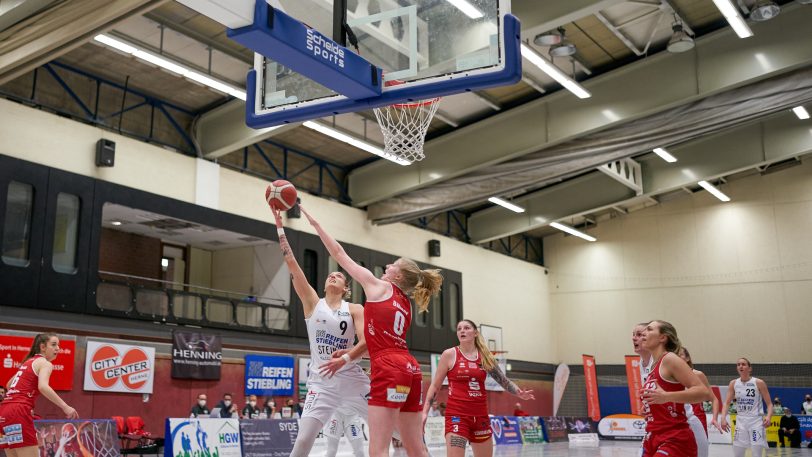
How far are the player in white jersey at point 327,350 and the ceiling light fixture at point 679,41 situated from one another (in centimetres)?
1317

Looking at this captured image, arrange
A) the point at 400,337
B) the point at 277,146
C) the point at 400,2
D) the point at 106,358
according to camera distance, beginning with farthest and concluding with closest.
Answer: the point at 277,146 → the point at 106,358 → the point at 400,2 → the point at 400,337

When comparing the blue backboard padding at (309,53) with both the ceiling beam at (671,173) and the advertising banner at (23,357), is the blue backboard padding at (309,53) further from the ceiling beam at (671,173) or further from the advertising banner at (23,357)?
the ceiling beam at (671,173)

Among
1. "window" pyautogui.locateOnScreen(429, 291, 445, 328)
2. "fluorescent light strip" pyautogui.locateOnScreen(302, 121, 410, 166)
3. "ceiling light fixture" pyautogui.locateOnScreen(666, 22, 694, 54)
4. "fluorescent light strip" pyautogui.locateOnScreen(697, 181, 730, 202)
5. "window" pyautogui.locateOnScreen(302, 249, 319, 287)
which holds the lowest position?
"window" pyautogui.locateOnScreen(429, 291, 445, 328)

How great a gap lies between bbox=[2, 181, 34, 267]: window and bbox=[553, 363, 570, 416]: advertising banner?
75.1 feet

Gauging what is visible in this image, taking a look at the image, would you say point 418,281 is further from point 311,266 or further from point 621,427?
point 621,427

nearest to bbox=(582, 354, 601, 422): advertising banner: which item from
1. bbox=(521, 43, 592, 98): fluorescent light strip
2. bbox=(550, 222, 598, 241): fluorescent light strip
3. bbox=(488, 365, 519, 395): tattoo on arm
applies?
bbox=(550, 222, 598, 241): fluorescent light strip

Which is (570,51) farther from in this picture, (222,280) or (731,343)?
(731,343)

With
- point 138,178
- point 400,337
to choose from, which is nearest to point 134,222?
point 138,178

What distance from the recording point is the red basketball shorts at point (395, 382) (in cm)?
566

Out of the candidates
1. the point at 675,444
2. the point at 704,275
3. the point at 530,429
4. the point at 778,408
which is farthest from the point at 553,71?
the point at 704,275

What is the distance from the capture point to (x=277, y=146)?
73.6 feet

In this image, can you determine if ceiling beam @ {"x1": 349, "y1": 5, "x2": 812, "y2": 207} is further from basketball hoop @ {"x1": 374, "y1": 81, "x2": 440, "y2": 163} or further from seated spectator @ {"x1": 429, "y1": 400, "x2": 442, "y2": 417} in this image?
basketball hoop @ {"x1": 374, "y1": 81, "x2": 440, "y2": 163}

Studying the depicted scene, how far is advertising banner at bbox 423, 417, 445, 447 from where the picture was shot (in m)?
21.5

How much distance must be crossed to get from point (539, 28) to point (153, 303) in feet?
34.0
